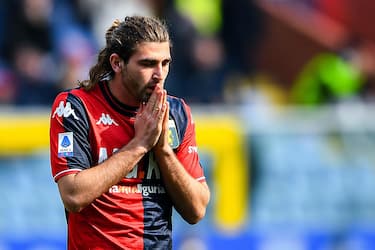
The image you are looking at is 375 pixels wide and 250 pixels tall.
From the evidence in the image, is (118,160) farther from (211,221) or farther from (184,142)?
(211,221)

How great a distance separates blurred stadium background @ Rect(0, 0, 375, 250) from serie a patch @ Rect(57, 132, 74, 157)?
17.1 ft

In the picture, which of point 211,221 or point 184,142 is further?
point 211,221

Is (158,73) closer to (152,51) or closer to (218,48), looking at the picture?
(152,51)

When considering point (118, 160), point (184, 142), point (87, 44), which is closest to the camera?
point (118, 160)

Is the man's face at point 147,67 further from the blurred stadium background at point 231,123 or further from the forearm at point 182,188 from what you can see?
the blurred stadium background at point 231,123

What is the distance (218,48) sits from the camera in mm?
13727

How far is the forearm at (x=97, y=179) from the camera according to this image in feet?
17.8

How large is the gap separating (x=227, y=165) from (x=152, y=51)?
6404mm

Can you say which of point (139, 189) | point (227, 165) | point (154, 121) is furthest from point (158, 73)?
point (227, 165)

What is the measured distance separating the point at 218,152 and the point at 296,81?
379cm

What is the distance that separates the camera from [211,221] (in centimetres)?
1182

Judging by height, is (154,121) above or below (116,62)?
below

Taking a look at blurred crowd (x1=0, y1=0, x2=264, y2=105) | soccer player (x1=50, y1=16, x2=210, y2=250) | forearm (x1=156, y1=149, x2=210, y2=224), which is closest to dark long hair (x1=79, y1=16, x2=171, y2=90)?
soccer player (x1=50, y1=16, x2=210, y2=250)

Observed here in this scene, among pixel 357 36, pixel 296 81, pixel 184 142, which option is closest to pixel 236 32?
pixel 296 81
